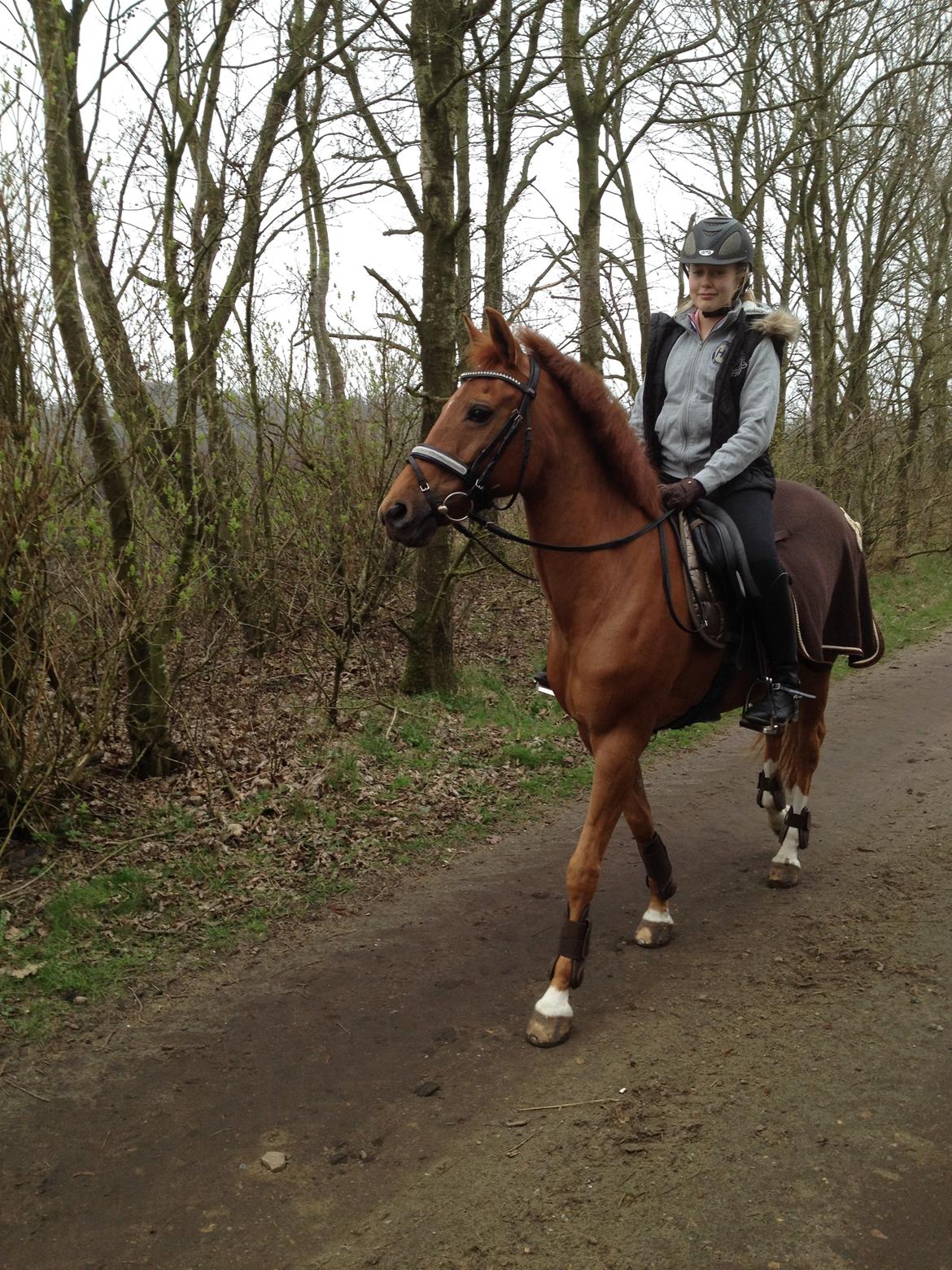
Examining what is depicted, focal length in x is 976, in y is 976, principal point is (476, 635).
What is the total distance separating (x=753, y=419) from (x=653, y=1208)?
3.26 m

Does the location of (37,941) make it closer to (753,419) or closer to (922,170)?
(753,419)

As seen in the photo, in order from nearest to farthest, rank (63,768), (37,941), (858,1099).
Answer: (858,1099)
(37,941)
(63,768)

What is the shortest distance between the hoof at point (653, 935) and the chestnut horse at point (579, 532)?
0.63 meters

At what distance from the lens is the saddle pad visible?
5219mm

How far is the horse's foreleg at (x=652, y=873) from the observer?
4.77 metres

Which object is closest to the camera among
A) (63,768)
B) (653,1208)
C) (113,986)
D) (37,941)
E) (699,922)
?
(653,1208)

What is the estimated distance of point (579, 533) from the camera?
14.1 feet

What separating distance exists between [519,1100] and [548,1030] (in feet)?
1.37

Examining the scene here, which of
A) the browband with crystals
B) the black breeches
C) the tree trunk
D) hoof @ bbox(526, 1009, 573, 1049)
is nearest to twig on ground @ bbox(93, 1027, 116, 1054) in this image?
hoof @ bbox(526, 1009, 573, 1049)

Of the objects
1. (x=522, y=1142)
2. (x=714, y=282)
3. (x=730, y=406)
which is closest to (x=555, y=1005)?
(x=522, y=1142)

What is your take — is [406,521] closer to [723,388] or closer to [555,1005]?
[723,388]

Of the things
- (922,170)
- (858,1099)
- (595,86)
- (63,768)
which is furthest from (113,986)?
(922,170)

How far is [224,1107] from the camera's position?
3545mm

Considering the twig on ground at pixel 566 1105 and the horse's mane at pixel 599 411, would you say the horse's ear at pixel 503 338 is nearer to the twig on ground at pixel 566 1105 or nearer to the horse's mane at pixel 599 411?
the horse's mane at pixel 599 411
